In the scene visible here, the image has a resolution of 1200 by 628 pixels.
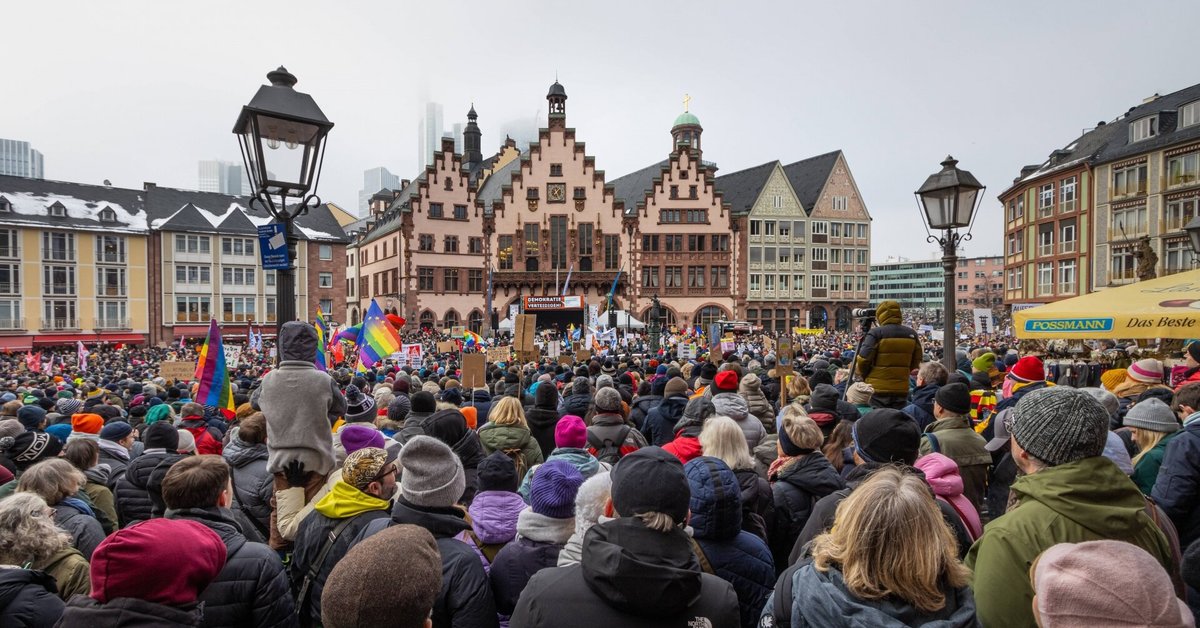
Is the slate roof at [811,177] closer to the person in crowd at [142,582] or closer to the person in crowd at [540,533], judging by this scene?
the person in crowd at [540,533]

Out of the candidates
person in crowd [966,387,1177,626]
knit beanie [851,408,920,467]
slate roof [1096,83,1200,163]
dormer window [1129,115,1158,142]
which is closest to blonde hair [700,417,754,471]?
knit beanie [851,408,920,467]

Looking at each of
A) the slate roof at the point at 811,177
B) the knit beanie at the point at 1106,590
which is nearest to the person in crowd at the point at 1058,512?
the knit beanie at the point at 1106,590

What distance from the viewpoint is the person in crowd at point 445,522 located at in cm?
304

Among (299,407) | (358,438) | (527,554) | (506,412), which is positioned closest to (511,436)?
(506,412)

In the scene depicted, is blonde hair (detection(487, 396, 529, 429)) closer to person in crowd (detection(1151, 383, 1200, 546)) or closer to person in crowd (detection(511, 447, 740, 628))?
person in crowd (detection(511, 447, 740, 628))

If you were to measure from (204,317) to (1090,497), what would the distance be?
2320 inches

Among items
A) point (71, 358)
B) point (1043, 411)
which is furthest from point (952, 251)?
point (71, 358)

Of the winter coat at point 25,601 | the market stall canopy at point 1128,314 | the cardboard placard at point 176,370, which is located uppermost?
the market stall canopy at point 1128,314

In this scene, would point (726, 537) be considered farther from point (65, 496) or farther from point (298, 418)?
point (65, 496)

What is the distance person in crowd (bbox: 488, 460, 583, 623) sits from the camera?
3365 mm

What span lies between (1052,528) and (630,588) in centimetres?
159

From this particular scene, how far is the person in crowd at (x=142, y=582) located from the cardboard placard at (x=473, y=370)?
7341 millimetres

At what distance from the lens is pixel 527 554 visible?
339 centimetres

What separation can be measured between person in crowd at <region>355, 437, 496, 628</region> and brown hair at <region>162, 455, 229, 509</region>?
721 millimetres
